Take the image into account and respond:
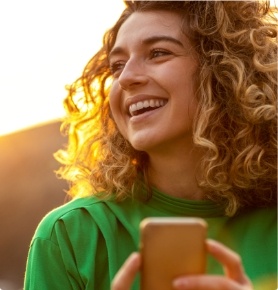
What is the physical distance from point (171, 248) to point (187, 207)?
0.71m

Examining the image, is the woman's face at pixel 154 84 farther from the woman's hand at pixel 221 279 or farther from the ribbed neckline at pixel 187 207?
the woman's hand at pixel 221 279

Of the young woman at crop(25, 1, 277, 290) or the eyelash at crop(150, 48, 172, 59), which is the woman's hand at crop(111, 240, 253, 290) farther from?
the eyelash at crop(150, 48, 172, 59)

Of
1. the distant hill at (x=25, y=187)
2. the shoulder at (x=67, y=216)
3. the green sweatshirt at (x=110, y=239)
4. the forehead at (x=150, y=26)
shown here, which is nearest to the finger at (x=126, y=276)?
the green sweatshirt at (x=110, y=239)

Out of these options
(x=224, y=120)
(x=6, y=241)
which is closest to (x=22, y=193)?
(x=6, y=241)

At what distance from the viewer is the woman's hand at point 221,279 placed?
108 cm

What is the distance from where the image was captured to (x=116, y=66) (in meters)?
1.99

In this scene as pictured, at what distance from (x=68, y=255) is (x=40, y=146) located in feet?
8.13

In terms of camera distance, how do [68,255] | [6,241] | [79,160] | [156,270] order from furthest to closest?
1. [6,241]
2. [79,160]
3. [68,255]
4. [156,270]

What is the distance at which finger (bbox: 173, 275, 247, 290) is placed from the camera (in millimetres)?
1079

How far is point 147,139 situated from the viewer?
1769mm

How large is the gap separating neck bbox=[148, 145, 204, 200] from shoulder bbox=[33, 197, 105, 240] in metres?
0.18

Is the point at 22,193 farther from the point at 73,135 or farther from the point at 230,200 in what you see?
the point at 230,200

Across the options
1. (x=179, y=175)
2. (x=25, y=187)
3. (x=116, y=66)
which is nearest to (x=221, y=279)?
(x=179, y=175)

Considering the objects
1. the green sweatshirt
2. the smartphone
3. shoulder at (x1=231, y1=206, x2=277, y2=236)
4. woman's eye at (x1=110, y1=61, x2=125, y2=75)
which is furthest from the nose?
the smartphone
